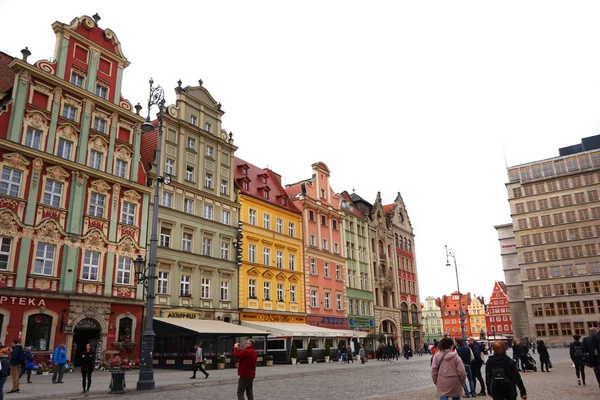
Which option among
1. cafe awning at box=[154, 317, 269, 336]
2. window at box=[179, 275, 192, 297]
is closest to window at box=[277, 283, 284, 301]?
cafe awning at box=[154, 317, 269, 336]

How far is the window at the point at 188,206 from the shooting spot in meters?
33.9

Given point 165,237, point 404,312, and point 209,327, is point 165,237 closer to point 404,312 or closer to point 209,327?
point 209,327

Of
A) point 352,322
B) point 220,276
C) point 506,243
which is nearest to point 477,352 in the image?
point 220,276

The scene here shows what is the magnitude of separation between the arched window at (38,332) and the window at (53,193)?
6.09m

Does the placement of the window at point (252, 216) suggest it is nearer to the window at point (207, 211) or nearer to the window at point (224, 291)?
the window at point (207, 211)

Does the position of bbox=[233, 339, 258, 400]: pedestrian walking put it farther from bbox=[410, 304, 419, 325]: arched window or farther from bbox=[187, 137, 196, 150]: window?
bbox=[410, 304, 419, 325]: arched window

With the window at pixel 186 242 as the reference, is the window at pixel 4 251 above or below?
below

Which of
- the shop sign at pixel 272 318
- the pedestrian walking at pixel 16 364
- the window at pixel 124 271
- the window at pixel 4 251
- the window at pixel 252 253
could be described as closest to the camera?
the pedestrian walking at pixel 16 364

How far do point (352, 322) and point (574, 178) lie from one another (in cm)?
5262

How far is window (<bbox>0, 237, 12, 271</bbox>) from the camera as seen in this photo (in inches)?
921

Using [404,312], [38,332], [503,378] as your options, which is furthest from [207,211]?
[404,312]

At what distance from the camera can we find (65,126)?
27375 mm

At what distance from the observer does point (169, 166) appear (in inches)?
1330

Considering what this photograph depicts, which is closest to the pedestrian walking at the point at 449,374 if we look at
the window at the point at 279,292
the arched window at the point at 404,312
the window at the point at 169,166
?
the window at the point at 169,166
